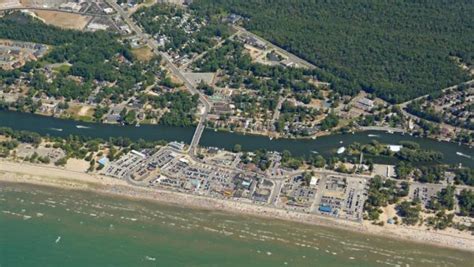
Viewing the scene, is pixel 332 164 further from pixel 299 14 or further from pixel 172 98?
pixel 299 14

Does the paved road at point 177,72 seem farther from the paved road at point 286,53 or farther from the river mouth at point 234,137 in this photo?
the paved road at point 286,53

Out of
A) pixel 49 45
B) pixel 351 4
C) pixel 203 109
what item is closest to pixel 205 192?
pixel 203 109

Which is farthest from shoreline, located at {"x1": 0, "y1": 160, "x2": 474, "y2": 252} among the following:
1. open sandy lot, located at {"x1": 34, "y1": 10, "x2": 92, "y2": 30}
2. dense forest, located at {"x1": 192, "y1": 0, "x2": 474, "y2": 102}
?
open sandy lot, located at {"x1": 34, "y1": 10, "x2": 92, "y2": 30}

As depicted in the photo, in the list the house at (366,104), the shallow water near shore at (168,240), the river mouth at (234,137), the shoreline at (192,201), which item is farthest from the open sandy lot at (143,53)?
the shallow water near shore at (168,240)

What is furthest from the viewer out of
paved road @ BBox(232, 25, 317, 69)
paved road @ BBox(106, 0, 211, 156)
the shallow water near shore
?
paved road @ BBox(232, 25, 317, 69)

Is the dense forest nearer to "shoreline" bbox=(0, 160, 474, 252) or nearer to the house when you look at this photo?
the house

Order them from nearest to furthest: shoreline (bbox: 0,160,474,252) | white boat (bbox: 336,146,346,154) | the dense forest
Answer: shoreline (bbox: 0,160,474,252) < white boat (bbox: 336,146,346,154) < the dense forest
